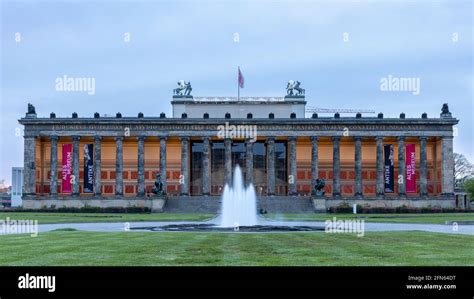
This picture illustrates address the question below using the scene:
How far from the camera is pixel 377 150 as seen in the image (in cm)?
10931

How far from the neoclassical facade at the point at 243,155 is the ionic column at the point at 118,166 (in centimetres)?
16

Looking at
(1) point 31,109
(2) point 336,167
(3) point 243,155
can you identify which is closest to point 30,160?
(1) point 31,109

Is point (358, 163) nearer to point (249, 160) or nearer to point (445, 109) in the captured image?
point (445, 109)

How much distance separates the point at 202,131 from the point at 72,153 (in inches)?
838

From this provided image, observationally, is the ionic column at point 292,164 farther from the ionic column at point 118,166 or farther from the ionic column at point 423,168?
the ionic column at point 118,166

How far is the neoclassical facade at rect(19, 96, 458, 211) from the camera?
355 feet

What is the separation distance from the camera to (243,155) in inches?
4555

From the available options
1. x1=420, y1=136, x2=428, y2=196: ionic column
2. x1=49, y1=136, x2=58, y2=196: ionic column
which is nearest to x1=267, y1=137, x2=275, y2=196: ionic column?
x1=420, y1=136, x2=428, y2=196: ionic column

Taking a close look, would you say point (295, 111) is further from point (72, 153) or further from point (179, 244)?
point (179, 244)

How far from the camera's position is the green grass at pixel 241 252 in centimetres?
2042

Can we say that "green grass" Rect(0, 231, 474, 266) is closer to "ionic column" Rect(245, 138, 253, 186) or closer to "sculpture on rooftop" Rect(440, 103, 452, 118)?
"ionic column" Rect(245, 138, 253, 186)

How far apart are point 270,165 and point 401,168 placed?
21.3 metres
